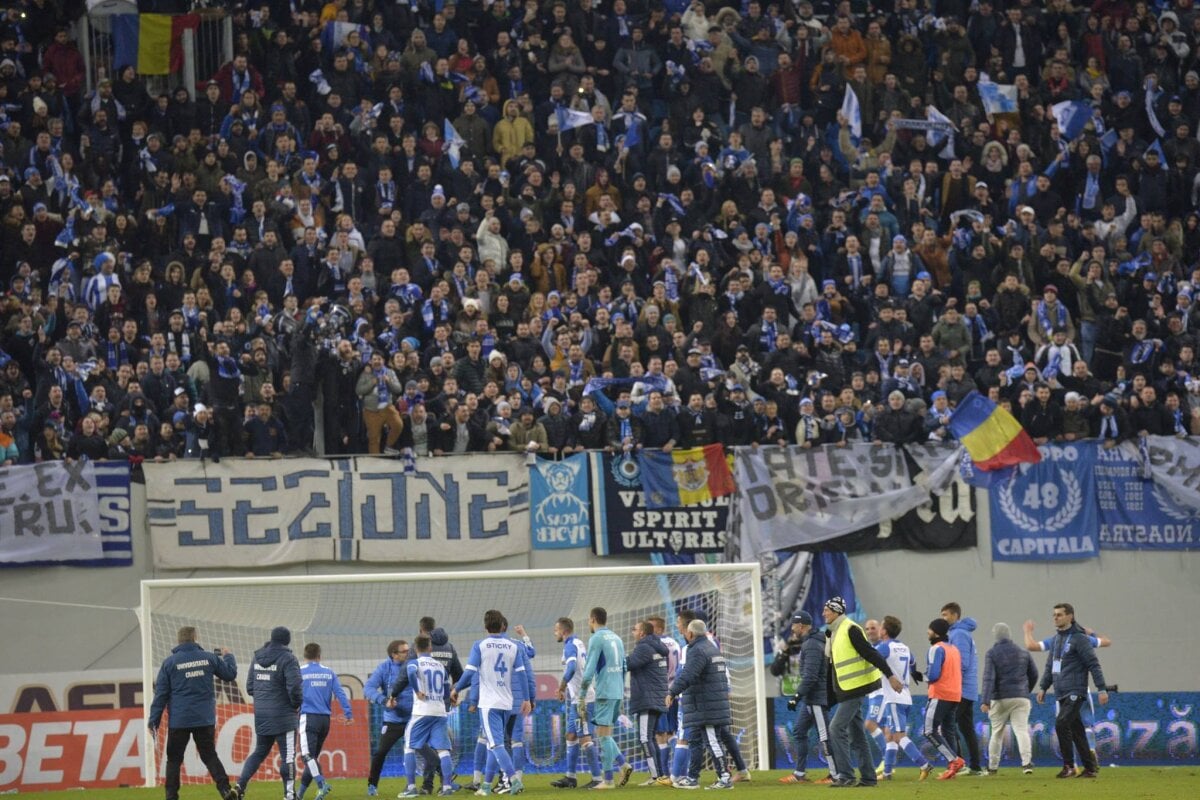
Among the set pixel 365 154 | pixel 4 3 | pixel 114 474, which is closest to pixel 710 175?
pixel 365 154

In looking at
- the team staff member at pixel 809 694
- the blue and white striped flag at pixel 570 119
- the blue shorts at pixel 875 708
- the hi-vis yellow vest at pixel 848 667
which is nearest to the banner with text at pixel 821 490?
the blue shorts at pixel 875 708

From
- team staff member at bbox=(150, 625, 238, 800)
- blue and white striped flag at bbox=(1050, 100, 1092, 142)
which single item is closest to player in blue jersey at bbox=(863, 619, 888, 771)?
team staff member at bbox=(150, 625, 238, 800)

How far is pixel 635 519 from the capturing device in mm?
25484

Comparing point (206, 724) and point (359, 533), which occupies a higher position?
point (359, 533)

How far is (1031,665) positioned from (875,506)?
20.1 feet

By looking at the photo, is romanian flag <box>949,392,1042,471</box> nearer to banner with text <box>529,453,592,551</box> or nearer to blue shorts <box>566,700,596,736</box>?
banner with text <box>529,453,592,551</box>

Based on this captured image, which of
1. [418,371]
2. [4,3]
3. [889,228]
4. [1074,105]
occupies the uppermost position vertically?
[4,3]

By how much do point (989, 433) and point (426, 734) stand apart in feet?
34.8

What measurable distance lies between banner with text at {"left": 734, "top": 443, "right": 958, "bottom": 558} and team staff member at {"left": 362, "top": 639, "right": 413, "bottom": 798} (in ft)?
25.6

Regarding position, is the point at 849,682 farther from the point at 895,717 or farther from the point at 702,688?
the point at 895,717

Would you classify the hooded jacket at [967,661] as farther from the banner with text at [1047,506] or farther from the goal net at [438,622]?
→ the banner with text at [1047,506]

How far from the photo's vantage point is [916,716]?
24.9 metres

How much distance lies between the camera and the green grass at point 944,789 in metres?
16.4

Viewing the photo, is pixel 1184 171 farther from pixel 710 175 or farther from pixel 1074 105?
pixel 710 175
